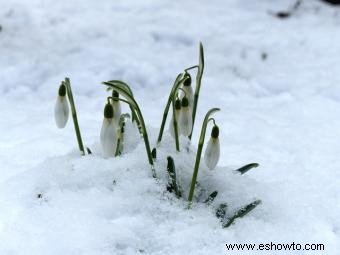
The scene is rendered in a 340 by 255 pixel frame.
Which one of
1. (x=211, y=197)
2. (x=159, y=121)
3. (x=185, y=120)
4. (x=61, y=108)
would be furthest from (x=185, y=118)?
(x=159, y=121)

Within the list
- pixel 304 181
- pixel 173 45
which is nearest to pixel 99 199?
pixel 304 181

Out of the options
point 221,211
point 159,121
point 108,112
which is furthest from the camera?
point 159,121

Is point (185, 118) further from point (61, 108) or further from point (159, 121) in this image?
point (159, 121)

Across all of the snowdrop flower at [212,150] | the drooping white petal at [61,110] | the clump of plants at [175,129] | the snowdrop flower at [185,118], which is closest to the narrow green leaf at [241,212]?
the clump of plants at [175,129]

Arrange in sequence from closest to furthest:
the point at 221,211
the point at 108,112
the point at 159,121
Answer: the point at 108,112 → the point at 221,211 → the point at 159,121

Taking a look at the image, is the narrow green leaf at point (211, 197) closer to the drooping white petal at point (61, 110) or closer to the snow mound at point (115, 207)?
the snow mound at point (115, 207)

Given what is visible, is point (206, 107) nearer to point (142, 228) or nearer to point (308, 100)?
point (308, 100)

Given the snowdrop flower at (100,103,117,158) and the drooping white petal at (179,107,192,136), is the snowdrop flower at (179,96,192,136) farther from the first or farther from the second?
the snowdrop flower at (100,103,117,158)
